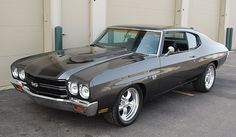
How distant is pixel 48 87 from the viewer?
4500 mm

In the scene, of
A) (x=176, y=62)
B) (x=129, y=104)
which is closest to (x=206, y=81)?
(x=176, y=62)

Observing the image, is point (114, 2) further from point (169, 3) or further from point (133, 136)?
point (133, 136)

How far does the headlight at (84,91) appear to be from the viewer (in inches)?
165

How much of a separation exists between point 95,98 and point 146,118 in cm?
138

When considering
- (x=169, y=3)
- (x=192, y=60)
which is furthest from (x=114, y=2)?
(x=192, y=60)

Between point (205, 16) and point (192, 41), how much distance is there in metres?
7.60

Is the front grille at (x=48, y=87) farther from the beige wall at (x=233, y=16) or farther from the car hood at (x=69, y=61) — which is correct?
the beige wall at (x=233, y=16)

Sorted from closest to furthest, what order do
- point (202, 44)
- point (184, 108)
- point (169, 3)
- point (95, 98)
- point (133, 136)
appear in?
1. point (95, 98)
2. point (133, 136)
3. point (184, 108)
4. point (202, 44)
5. point (169, 3)

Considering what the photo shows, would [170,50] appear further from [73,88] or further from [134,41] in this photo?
[73,88]

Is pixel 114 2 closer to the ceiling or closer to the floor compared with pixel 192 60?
closer to the ceiling

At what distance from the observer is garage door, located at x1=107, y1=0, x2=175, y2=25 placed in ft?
30.8

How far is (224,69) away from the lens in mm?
10094

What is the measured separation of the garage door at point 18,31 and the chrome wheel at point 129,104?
3.34 metres

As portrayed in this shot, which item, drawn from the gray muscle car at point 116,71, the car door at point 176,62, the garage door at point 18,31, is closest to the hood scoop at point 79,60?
the gray muscle car at point 116,71
